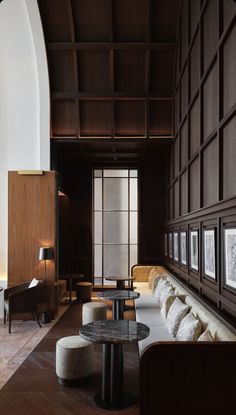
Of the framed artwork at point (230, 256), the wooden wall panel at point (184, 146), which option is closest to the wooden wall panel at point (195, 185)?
the wooden wall panel at point (184, 146)

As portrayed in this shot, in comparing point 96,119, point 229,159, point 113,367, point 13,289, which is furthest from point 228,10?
point 13,289

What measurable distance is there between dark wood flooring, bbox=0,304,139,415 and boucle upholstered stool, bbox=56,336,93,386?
0.08 m

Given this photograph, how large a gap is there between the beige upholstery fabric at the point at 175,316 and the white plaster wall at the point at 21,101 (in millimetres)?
3861

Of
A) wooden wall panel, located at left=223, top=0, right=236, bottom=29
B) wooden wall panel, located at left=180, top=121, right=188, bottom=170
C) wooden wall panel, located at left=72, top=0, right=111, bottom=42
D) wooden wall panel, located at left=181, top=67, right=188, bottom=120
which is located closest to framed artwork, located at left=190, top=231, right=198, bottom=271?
wooden wall panel, located at left=180, top=121, right=188, bottom=170

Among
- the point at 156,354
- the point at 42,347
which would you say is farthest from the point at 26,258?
the point at 156,354

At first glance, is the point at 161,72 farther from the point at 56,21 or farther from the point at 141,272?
the point at 141,272

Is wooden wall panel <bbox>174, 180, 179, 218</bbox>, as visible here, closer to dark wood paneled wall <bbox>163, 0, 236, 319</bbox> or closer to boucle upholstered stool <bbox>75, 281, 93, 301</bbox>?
dark wood paneled wall <bbox>163, 0, 236, 319</bbox>

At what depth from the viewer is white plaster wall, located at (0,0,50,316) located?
21.2 ft

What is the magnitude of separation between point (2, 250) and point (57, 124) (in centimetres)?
268

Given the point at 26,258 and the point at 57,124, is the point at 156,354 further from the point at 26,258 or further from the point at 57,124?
the point at 57,124

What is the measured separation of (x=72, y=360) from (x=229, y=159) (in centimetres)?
245

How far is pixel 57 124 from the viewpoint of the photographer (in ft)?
23.2

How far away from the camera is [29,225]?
6.51 metres

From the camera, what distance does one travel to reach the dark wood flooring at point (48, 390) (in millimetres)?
3117
